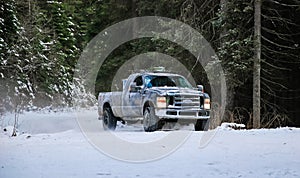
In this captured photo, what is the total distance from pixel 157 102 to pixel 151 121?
0.63 meters

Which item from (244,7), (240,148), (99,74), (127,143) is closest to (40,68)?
(99,74)

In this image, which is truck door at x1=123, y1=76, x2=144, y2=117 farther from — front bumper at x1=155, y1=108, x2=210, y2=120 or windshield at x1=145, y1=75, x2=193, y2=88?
front bumper at x1=155, y1=108, x2=210, y2=120

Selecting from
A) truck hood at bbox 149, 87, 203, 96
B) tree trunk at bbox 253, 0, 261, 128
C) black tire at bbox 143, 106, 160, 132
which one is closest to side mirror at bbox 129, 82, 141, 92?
truck hood at bbox 149, 87, 203, 96

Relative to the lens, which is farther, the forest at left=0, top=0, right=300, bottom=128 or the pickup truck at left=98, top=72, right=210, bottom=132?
the forest at left=0, top=0, right=300, bottom=128

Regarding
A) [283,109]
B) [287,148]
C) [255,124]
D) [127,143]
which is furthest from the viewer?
[283,109]

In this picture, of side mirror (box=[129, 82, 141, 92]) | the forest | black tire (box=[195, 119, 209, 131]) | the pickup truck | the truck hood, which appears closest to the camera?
the pickup truck

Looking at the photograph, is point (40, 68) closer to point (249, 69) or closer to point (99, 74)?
point (99, 74)

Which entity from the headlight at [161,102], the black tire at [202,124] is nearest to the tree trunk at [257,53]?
the black tire at [202,124]

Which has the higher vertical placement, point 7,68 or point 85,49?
point 85,49

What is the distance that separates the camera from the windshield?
564 inches

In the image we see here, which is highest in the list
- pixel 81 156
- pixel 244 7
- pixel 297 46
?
pixel 244 7

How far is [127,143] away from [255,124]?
8.38 metres

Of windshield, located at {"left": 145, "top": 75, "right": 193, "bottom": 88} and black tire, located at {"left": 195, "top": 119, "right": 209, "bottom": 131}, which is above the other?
windshield, located at {"left": 145, "top": 75, "right": 193, "bottom": 88}

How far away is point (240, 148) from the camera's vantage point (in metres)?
8.23
